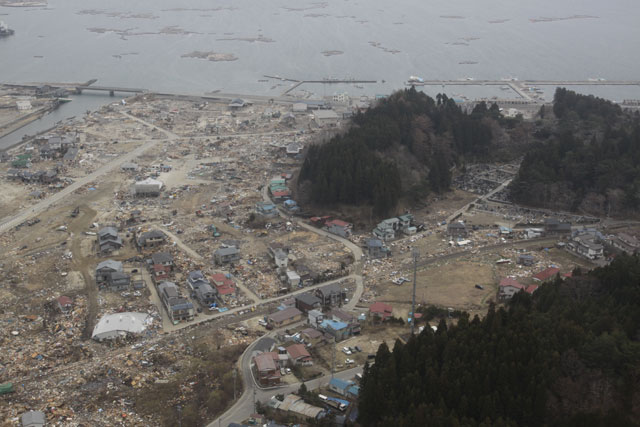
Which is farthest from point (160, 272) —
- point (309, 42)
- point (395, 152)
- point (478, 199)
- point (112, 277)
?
point (309, 42)

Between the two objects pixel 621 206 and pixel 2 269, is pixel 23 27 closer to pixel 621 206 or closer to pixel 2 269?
pixel 2 269

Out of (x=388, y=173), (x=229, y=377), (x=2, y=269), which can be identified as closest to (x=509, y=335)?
(x=229, y=377)

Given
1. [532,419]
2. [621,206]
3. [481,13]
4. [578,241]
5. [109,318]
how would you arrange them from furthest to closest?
[481,13]
[621,206]
[578,241]
[109,318]
[532,419]

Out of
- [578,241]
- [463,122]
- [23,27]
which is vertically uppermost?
[23,27]

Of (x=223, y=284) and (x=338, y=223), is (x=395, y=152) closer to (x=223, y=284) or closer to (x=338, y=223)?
(x=338, y=223)

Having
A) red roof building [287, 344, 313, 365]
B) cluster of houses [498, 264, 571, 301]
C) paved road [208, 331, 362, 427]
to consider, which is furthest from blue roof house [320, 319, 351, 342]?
cluster of houses [498, 264, 571, 301]

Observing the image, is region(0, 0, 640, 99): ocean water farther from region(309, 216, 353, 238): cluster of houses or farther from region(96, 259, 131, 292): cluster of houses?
region(96, 259, 131, 292): cluster of houses
